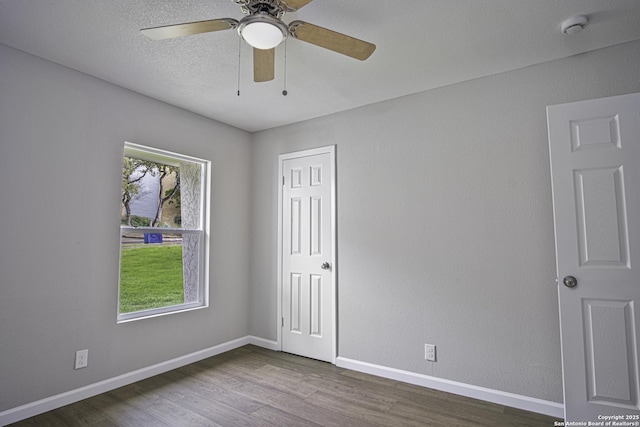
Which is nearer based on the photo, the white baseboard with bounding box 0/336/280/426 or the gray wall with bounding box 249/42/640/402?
the white baseboard with bounding box 0/336/280/426

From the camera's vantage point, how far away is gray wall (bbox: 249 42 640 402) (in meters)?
2.57

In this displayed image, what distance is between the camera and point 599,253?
2.18 m

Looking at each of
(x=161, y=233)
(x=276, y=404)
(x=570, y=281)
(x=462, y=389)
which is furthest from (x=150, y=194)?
(x=570, y=281)

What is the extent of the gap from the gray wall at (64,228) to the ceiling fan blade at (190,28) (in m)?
1.44

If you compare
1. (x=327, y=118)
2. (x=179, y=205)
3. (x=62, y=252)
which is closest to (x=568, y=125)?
(x=327, y=118)

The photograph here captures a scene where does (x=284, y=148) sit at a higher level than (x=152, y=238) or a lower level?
higher

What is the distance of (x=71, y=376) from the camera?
263cm

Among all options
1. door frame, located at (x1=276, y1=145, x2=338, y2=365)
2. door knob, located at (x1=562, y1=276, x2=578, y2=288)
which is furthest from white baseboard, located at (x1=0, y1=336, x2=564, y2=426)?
door knob, located at (x1=562, y1=276, x2=578, y2=288)

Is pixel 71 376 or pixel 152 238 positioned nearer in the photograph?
pixel 71 376

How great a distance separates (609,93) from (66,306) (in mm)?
4279

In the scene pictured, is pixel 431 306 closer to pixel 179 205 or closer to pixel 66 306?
pixel 179 205

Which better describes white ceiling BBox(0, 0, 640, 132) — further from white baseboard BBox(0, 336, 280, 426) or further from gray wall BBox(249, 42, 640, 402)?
white baseboard BBox(0, 336, 280, 426)

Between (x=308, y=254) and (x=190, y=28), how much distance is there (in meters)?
2.52

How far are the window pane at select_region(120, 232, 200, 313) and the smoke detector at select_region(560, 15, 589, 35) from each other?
3602 mm
